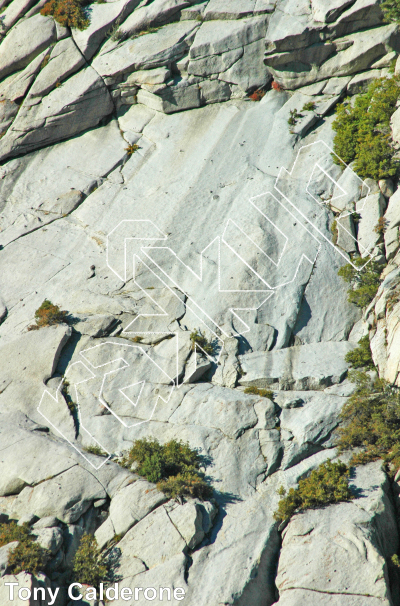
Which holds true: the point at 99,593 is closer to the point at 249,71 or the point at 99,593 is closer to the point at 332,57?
the point at 249,71

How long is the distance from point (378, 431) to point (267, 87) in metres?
20.0

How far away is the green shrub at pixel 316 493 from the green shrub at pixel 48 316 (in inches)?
447

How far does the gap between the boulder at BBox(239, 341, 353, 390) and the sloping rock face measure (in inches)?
3.4

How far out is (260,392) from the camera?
19.3 meters

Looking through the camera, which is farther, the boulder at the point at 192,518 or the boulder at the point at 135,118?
the boulder at the point at 135,118

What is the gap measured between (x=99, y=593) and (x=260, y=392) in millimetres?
8628

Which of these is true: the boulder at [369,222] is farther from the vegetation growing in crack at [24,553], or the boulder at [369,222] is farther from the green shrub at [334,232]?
the vegetation growing in crack at [24,553]

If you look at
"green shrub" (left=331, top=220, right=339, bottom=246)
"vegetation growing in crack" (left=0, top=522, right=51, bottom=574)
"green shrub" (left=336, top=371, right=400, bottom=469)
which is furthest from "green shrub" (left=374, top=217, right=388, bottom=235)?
"vegetation growing in crack" (left=0, top=522, right=51, bottom=574)

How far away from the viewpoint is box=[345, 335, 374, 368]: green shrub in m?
19.6

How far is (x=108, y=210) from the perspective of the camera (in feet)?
83.6

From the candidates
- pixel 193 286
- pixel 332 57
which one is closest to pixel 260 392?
pixel 193 286

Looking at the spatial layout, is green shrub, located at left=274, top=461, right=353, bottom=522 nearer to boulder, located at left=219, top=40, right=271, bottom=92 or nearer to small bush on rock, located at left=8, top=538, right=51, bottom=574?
A: small bush on rock, located at left=8, top=538, right=51, bottom=574

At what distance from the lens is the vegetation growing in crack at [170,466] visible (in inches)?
651

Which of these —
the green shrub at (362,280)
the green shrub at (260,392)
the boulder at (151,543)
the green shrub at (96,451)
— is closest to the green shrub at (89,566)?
the boulder at (151,543)
